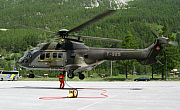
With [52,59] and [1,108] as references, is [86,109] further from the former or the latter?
[52,59]

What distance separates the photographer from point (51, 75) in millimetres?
101625

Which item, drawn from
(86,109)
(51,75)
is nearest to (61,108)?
(86,109)

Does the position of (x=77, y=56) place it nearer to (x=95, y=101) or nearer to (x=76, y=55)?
(x=76, y=55)

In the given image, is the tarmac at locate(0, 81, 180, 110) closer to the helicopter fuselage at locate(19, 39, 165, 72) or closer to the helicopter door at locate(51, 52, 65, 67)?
the helicopter fuselage at locate(19, 39, 165, 72)

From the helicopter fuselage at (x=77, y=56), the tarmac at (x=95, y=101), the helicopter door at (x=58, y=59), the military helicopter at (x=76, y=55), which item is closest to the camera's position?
the tarmac at (x=95, y=101)

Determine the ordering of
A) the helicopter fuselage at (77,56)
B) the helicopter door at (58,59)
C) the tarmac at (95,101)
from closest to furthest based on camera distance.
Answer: the tarmac at (95,101) → the helicopter fuselage at (77,56) → the helicopter door at (58,59)

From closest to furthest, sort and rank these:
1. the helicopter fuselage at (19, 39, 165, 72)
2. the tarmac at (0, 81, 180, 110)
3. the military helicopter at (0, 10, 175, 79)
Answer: the tarmac at (0, 81, 180, 110) → the military helicopter at (0, 10, 175, 79) → the helicopter fuselage at (19, 39, 165, 72)

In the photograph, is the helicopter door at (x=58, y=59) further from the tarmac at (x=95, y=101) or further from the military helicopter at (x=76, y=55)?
the tarmac at (x=95, y=101)

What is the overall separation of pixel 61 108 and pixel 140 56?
16010mm

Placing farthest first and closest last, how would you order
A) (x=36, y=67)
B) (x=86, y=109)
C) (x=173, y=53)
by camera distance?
(x=173, y=53), (x=36, y=67), (x=86, y=109)

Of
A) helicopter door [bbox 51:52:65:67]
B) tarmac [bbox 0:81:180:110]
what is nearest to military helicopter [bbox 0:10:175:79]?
helicopter door [bbox 51:52:65:67]

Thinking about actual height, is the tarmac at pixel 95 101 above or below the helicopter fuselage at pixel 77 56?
below

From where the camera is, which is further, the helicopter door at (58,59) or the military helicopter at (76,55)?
the helicopter door at (58,59)

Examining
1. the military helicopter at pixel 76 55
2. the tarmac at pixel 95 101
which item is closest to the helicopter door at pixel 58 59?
the military helicopter at pixel 76 55
